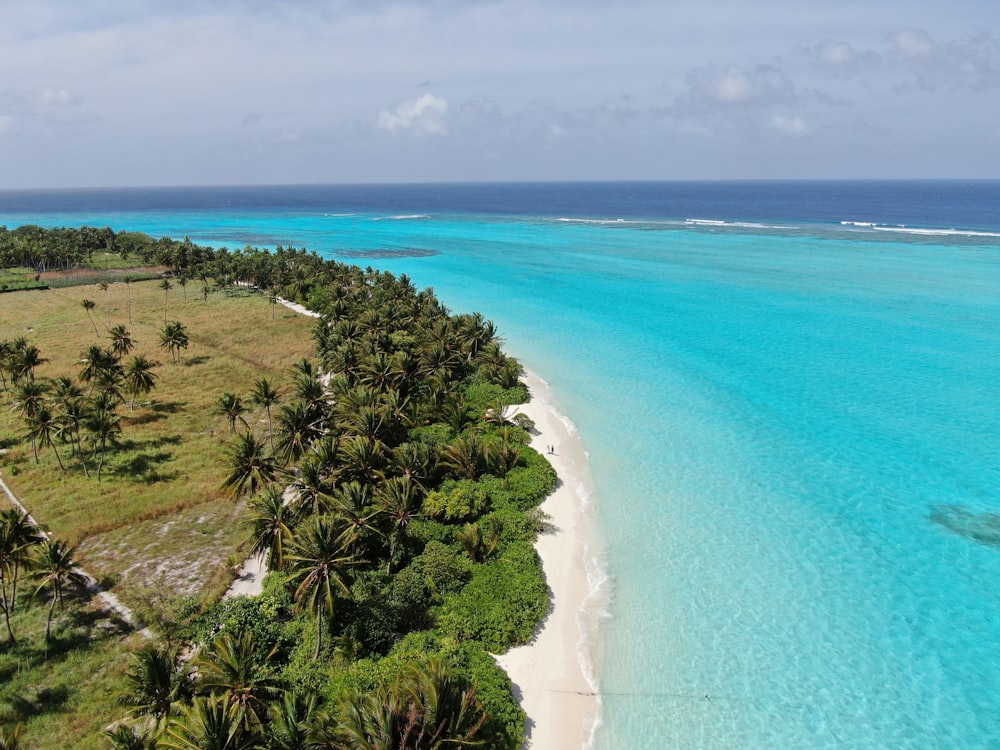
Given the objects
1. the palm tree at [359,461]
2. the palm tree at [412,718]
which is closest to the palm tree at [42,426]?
the palm tree at [359,461]

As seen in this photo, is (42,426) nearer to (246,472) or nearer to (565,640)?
(246,472)

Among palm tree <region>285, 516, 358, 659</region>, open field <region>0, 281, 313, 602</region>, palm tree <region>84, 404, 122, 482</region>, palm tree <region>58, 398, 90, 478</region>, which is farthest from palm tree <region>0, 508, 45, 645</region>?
palm tree <region>58, 398, 90, 478</region>

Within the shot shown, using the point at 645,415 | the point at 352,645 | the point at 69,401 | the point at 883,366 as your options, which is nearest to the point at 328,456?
the point at 352,645

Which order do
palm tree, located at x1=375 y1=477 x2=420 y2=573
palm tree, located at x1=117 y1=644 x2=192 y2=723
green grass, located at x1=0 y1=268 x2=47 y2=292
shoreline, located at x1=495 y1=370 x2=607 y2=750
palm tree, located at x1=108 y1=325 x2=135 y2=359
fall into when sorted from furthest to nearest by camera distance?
green grass, located at x1=0 y1=268 x2=47 y2=292 → palm tree, located at x1=108 y1=325 x2=135 y2=359 → palm tree, located at x1=375 y1=477 x2=420 y2=573 → shoreline, located at x1=495 y1=370 x2=607 y2=750 → palm tree, located at x1=117 y1=644 x2=192 y2=723

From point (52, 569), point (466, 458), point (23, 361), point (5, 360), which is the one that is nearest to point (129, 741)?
point (52, 569)

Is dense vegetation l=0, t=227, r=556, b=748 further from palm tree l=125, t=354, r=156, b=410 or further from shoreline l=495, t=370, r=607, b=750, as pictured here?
shoreline l=495, t=370, r=607, b=750

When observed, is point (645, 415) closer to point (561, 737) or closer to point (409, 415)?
point (409, 415)

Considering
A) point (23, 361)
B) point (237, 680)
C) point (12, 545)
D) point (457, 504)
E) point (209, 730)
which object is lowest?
point (237, 680)

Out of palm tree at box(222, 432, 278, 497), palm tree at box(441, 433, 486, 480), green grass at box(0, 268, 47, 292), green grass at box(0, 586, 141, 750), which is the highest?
green grass at box(0, 268, 47, 292)
